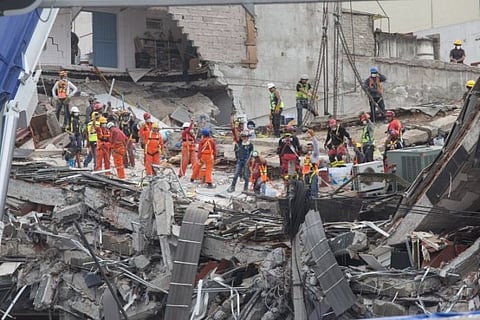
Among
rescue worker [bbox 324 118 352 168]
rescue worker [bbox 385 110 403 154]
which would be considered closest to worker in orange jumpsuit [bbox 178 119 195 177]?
rescue worker [bbox 324 118 352 168]

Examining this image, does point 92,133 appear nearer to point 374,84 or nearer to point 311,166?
point 311,166

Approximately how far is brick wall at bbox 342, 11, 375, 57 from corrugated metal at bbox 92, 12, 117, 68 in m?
9.51

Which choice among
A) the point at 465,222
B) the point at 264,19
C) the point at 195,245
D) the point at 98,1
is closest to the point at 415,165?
the point at 465,222

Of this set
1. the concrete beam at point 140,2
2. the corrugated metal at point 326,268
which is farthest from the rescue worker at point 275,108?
the concrete beam at point 140,2

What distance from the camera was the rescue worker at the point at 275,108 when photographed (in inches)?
871

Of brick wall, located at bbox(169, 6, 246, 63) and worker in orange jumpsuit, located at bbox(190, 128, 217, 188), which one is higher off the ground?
brick wall, located at bbox(169, 6, 246, 63)

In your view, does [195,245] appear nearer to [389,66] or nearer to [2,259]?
[2,259]

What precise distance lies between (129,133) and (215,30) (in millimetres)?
10923

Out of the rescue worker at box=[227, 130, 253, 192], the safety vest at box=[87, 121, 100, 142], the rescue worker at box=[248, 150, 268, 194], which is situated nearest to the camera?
the rescue worker at box=[248, 150, 268, 194]

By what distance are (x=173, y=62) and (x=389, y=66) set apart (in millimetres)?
8991

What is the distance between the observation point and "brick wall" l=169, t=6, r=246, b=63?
31859mm

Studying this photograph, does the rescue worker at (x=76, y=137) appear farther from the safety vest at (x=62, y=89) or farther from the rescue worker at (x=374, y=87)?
the rescue worker at (x=374, y=87)

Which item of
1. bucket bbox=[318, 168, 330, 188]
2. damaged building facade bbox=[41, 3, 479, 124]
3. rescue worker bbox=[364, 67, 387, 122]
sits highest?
damaged building facade bbox=[41, 3, 479, 124]

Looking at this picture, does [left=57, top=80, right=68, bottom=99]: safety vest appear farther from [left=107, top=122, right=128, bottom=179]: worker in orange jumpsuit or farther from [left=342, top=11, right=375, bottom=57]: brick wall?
[left=342, top=11, right=375, bottom=57]: brick wall
